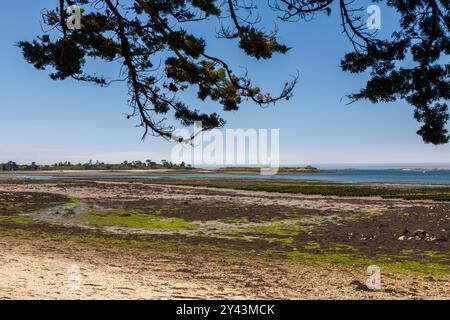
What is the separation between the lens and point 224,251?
1317 centimetres

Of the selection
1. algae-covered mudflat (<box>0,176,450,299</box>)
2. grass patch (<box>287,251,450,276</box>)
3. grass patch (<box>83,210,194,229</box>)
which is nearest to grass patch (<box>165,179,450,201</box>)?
algae-covered mudflat (<box>0,176,450,299</box>)

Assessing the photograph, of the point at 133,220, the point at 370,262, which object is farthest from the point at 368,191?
the point at 370,262

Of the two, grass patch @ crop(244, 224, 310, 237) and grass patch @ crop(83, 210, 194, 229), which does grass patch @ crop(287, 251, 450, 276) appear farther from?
grass patch @ crop(83, 210, 194, 229)

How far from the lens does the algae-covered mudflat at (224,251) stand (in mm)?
8266

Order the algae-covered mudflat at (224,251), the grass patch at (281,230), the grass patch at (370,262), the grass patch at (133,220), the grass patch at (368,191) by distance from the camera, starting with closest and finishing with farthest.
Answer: the algae-covered mudflat at (224,251)
the grass patch at (370,262)
the grass patch at (281,230)
the grass patch at (133,220)
the grass patch at (368,191)

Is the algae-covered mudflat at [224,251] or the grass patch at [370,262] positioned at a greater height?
the algae-covered mudflat at [224,251]

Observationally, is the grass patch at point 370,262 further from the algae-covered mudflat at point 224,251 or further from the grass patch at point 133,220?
the grass patch at point 133,220

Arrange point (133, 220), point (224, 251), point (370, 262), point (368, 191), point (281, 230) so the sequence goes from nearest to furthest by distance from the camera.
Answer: point (370, 262), point (224, 251), point (281, 230), point (133, 220), point (368, 191)

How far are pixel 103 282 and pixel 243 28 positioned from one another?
22.2 ft

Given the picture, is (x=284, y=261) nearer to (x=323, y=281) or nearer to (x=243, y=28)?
(x=323, y=281)

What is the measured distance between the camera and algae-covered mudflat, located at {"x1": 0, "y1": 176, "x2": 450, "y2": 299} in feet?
27.1

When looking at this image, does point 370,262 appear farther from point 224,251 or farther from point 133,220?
point 133,220

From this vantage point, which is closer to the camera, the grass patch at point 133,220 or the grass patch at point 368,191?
the grass patch at point 133,220

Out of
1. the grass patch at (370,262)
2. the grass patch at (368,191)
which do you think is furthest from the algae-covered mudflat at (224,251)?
the grass patch at (368,191)
